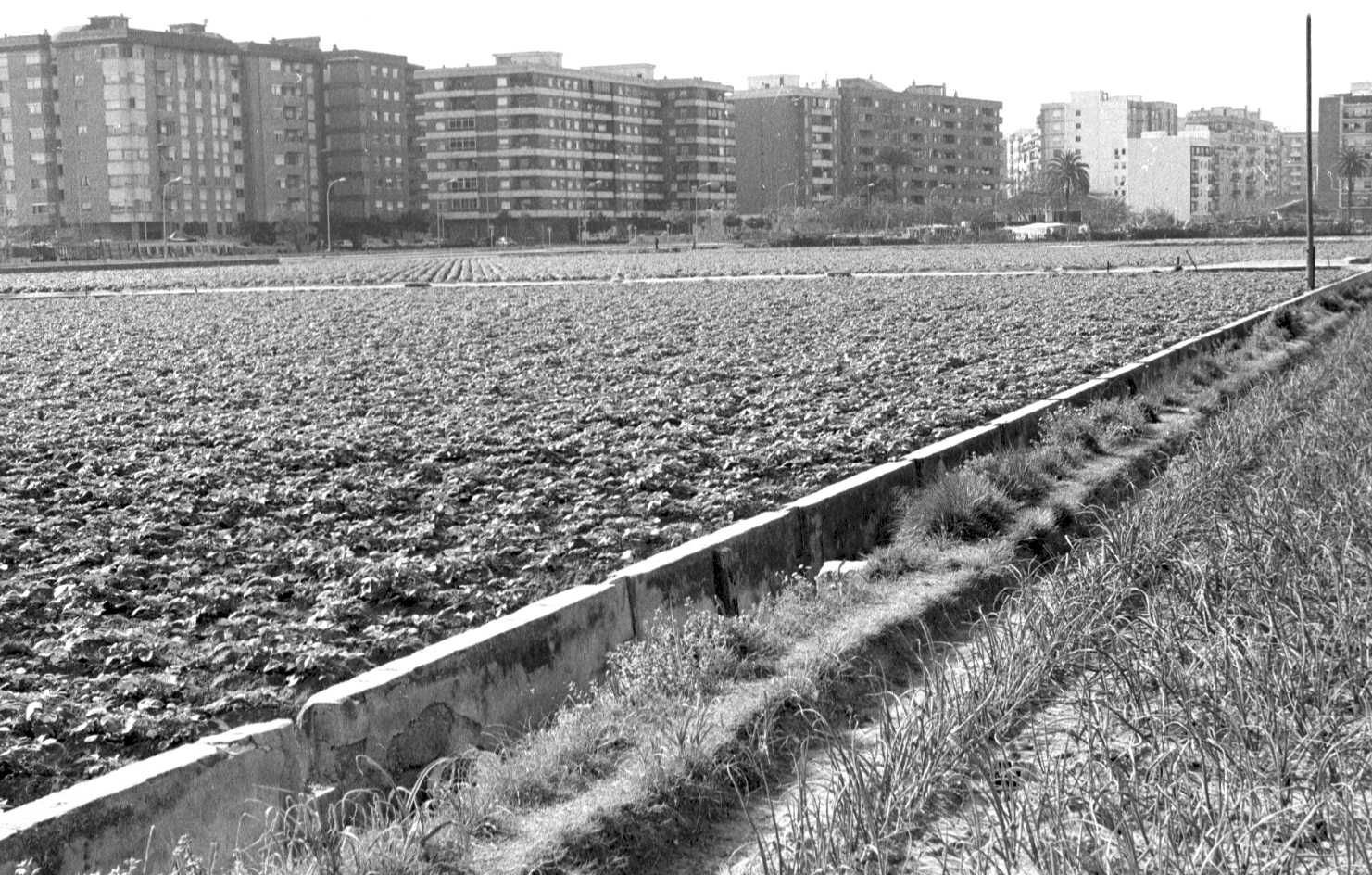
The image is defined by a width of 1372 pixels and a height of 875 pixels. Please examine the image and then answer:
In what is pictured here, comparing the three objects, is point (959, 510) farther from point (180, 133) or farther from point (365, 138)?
point (365, 138)

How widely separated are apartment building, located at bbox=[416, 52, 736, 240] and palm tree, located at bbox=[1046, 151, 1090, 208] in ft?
113

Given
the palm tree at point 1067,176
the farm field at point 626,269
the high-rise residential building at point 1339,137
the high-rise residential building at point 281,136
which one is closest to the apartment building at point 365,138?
the high-rise residential building at point 281,136

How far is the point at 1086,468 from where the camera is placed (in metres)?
13.2

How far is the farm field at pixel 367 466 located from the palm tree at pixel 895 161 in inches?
6342

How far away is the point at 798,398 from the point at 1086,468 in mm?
5291

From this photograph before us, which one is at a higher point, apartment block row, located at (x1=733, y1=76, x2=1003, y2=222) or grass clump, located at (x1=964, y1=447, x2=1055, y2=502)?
apartment block row, located at (x1=733, y1=76, x2=1003, y2=222)

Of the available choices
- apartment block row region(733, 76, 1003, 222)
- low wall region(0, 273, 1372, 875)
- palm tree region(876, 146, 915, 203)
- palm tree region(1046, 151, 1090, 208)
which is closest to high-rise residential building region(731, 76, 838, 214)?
apartment block row region(733, 76, 1003, 222)

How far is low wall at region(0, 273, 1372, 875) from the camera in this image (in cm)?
536

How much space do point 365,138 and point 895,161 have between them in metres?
62.0

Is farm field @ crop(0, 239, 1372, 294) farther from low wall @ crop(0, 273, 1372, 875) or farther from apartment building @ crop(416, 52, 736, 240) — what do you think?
apartment building @ crop(416, 52, 736, 240)

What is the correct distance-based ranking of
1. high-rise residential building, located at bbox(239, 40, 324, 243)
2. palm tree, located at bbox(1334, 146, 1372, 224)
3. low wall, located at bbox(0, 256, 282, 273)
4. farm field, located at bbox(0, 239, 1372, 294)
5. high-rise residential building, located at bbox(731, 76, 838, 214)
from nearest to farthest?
1. farm field, located at bbox(0, 239, 1372, 294)
2. low wall, located at bbox(0, 256, 282, 273)
3. high-rise residential building, located at bbox(239, 40, 324, 243)
4. palm tree, located at bbox(1334, 146, 1372, 224)
5. high-rise residential building, located at bbox(731, 76, 838, 214)

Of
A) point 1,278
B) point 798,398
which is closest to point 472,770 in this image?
point 798,398

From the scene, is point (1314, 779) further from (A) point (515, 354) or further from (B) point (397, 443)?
(A) point (515, 354)

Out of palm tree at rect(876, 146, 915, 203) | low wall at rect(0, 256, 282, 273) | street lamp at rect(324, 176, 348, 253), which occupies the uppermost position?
palm tree at rect(876, 146, 915, 203)
